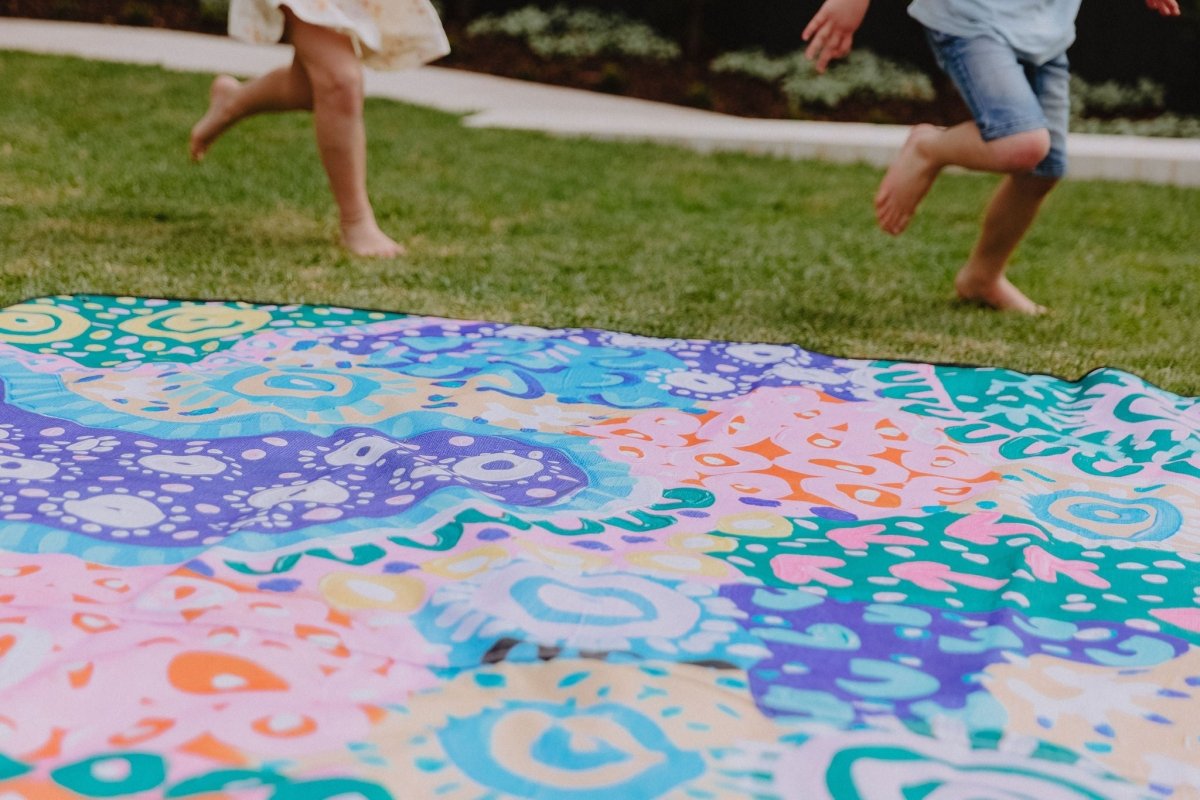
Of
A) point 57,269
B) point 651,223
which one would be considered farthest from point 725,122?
point 57,269

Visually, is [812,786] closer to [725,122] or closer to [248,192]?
[248,192]

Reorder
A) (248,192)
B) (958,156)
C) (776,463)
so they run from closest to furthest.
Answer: (776,463)
(958,156)
(248,192)

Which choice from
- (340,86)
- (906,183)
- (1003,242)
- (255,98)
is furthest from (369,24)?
(1003,242)

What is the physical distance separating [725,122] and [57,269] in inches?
188

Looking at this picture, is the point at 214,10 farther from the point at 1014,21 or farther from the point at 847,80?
the point at 1014,21

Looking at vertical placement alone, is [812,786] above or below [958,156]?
below

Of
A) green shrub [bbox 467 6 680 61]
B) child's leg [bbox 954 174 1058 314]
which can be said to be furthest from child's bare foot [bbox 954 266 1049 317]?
green shrub [bbox 467 6 680 61]

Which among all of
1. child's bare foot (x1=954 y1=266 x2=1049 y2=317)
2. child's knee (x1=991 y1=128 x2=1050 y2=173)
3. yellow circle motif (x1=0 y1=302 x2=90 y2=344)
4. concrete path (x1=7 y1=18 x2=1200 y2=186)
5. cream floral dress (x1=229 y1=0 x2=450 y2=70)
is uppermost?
cream floral dress (x1=229 y1=0 x2=450 y2=70)

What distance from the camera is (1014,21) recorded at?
9.39 feet

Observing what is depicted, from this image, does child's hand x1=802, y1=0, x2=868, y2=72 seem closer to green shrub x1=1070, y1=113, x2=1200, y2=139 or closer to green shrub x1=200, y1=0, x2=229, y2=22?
green shrub x1=1070, y1=113, x2=1200, y2=139

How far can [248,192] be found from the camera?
4246 mm

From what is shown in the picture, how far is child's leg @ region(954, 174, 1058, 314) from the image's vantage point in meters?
3.14

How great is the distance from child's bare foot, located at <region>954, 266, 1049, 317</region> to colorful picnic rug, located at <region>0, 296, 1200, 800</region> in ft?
2.82

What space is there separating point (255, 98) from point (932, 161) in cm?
194
